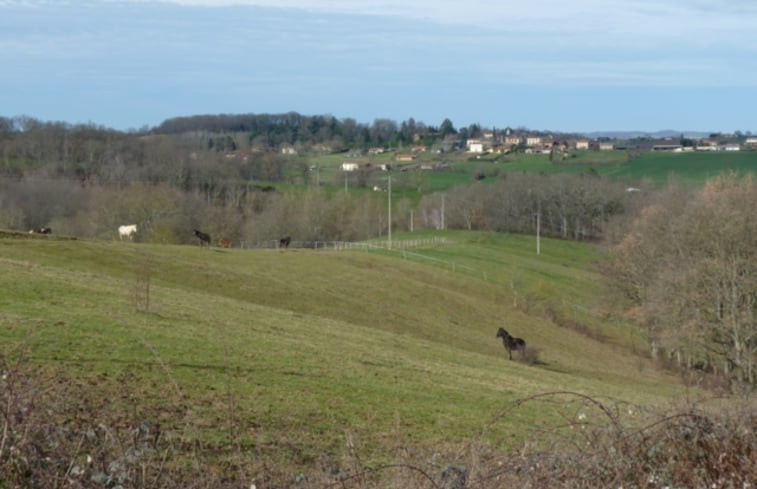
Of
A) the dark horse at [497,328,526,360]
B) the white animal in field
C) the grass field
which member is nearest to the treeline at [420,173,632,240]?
the grass field

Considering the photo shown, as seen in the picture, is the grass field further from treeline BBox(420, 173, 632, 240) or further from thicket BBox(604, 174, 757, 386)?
thicket BBox(604, 174, 757, 386)

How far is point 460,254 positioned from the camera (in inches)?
3354

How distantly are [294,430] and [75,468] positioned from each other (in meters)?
7.78

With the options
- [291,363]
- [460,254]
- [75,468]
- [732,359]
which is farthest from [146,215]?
[75,468]

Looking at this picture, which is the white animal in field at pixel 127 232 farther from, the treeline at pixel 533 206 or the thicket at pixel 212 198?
the treeline at pixel 533 206

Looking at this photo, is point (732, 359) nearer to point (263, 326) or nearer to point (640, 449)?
point (263, 326)

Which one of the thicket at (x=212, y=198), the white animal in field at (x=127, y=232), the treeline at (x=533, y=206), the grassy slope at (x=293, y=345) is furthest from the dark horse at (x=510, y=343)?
the treeline at (x=533, y=206)

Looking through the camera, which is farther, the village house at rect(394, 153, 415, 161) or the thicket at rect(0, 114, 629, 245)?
the village house at rect(394, 153, 415, 161)

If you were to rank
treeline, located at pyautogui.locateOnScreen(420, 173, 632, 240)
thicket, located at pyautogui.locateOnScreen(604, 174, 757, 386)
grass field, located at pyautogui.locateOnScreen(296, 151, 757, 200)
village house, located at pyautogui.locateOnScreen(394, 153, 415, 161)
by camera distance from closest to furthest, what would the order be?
thicket, located at pyautogui.locateOnScreen(604, 174, 757, 386) < treeline, located at pyautogui.locateOnScreen(420, 173, 632, 240) < grass field, located at pyautogui.locateOnScreen(296, 151, 757, 200) < village house, located at pyautogui.locateOnScreen(394, 153, 415, 161)

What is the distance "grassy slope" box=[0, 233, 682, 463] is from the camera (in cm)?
1492

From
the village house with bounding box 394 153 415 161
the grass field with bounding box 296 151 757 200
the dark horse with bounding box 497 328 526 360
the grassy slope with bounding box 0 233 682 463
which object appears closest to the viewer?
the grassy slope with bounding box 0 233 682 463

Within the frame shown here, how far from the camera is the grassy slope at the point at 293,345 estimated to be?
587 inches

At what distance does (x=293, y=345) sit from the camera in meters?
23.6

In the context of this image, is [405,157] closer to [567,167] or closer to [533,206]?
[567,167]
